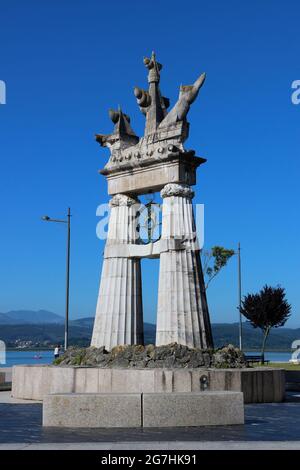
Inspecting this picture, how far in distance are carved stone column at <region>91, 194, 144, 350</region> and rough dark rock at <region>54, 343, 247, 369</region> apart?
151 cm

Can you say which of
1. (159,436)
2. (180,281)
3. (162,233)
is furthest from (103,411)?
(162,233)

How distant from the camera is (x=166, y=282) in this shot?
21750mm

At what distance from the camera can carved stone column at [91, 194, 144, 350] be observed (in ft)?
76.0

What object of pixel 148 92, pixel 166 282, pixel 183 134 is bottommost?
pixel 166 282

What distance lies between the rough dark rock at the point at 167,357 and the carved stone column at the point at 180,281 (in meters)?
0.68

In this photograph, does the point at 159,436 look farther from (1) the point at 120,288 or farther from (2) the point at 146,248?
(1) the point at 120,288

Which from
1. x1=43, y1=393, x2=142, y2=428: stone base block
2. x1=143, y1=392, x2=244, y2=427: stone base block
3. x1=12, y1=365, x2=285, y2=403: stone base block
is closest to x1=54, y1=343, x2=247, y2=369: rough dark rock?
x1=12, y1=365, x2=285, y2=403: stone base block

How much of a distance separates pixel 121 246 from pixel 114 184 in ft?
7.63

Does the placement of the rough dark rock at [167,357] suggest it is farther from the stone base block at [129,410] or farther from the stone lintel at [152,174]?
the stone base block at [129,410]

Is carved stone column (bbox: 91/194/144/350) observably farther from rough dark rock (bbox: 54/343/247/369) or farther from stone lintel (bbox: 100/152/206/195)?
rough dark rock (bbox: 54/343/247/369)

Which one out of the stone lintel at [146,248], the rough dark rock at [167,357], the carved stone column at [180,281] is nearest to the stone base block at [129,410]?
the rough dark rock at [167,357]

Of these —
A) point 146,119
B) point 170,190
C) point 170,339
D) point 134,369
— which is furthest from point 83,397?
point 146,119

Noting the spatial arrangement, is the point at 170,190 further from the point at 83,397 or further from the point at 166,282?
the point at 83,397
